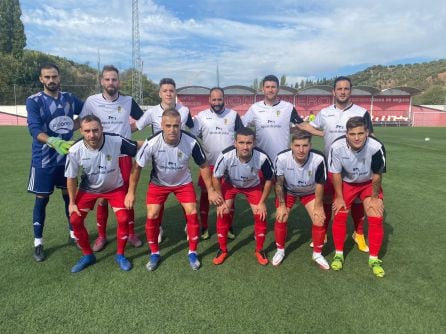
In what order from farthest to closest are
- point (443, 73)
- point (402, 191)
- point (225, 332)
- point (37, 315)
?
1. point (443, 73)
2. point (402, 191)
3. point (37, 315)
4. point (225, 332)

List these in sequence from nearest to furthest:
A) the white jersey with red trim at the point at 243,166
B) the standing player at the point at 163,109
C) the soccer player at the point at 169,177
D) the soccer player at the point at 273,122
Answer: the soccer player at the point at 169,177 < the white jersey with red trim at the point at 243,166 < the standing player at the point at 163,109 < the soccer player at the point at 273,122

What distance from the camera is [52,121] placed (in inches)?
156

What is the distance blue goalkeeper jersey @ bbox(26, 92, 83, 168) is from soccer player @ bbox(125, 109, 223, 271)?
107 cm

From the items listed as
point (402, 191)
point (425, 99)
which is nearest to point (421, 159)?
point (402, 191)

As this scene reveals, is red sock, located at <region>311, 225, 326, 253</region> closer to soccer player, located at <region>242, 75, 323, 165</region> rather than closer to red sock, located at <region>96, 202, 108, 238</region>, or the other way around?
soccer player, located at <region>242, 75, 323, 165</region>

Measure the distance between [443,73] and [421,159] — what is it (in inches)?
3565

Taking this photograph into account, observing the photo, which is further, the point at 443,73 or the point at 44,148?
the point at 443,73

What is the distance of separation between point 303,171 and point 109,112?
98.8 inches

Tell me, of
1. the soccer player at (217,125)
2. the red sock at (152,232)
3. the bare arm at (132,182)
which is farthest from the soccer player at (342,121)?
the bare arm at (132,182)

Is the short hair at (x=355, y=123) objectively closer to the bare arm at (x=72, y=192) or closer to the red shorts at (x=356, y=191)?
the red shorts at (x=356, y=191)

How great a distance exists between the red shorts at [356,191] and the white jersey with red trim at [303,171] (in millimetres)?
354

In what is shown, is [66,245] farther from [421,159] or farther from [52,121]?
[421,159]

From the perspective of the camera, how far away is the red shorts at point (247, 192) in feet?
13.5

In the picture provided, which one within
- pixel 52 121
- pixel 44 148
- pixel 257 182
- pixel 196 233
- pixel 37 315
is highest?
pixel 52 121
